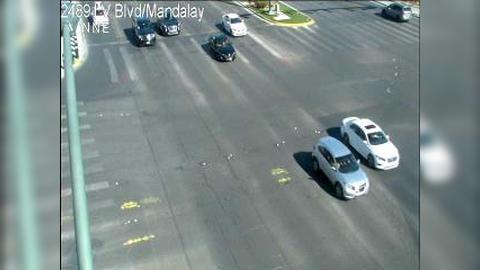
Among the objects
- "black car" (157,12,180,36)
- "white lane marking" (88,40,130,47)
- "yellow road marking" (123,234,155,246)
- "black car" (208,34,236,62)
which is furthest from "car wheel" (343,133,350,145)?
"white lane marking" (88,40,130,47)

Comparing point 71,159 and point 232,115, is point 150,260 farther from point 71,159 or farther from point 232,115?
point 71,159

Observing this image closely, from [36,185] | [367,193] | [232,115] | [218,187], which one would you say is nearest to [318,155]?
[367,193]

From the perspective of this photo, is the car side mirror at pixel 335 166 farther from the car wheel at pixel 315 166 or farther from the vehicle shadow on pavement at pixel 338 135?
the vehicle shadow on pavement at pixel 338 135

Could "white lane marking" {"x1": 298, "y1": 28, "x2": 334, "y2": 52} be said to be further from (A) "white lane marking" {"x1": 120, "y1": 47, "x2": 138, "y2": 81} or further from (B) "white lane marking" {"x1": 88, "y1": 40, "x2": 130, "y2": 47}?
(A) "white lane marking" {"x1": 120, "y1": 47, "x2": 138, "y2": 81}

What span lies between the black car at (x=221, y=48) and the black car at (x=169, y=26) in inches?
160

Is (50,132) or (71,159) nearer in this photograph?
(50,132)

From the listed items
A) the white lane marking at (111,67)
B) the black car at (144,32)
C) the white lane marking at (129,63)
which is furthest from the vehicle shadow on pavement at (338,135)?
the black car at (144,32)

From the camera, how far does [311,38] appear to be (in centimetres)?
3950

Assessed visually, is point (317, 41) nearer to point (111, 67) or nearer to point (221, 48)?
point (221, 48)

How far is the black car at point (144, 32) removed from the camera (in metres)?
36.8

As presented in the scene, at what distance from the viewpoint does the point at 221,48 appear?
3512 centimetres

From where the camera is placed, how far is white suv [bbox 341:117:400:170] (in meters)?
22.9

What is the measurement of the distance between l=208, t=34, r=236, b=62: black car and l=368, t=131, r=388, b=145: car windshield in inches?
545

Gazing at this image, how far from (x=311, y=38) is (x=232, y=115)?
14.8m
